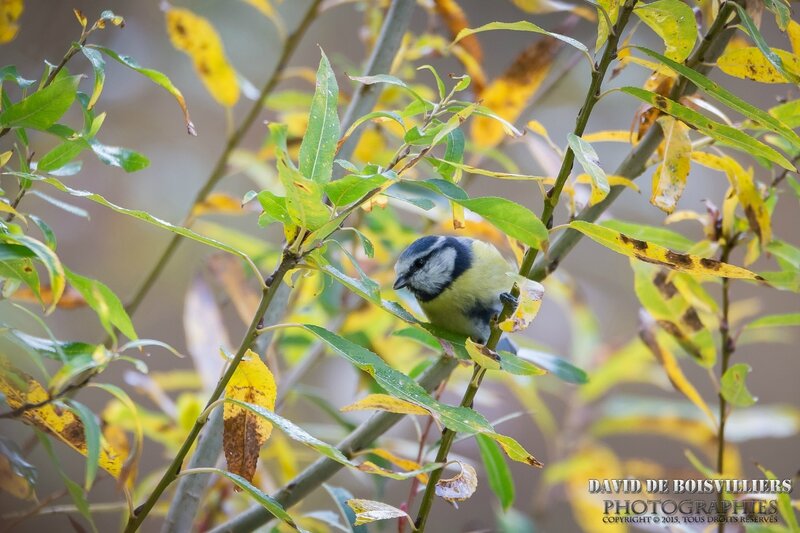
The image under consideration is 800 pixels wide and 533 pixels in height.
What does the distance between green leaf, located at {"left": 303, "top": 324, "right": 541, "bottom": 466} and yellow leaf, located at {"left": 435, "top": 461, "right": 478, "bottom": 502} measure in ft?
0.16

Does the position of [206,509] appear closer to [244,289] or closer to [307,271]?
[244,289]

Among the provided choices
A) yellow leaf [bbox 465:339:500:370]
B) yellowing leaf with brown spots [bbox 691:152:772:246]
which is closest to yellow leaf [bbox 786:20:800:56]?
yellowing leaf with brown spots [bbox 691:152:772:246]

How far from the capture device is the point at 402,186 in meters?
1.30

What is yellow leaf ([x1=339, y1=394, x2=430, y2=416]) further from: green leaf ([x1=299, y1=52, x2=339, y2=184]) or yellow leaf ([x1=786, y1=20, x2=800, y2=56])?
yellow leaf ([x1=786, y1=20, x2=800, y2=56])

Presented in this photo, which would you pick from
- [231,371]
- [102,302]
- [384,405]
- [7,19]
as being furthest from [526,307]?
[7,19]

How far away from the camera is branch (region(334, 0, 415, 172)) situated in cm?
104

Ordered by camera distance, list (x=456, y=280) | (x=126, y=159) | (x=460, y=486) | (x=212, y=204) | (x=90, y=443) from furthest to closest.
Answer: (x=456, y=280) < (x=212, y=204) < (x=126, y=159) < (x=460, y=486) < (x=90, y=443)

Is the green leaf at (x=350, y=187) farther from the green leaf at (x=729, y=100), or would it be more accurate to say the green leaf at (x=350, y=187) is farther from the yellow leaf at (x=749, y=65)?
the yellow leaf at (x=749, y=65)

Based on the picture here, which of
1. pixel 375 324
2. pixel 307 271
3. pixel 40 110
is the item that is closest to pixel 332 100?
pixel 307 271

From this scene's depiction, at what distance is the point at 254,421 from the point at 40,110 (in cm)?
35

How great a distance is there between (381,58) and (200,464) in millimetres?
581

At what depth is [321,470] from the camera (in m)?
0.89

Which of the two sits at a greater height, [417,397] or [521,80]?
[521,80]

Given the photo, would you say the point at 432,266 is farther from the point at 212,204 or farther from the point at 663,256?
the point at 663,256
